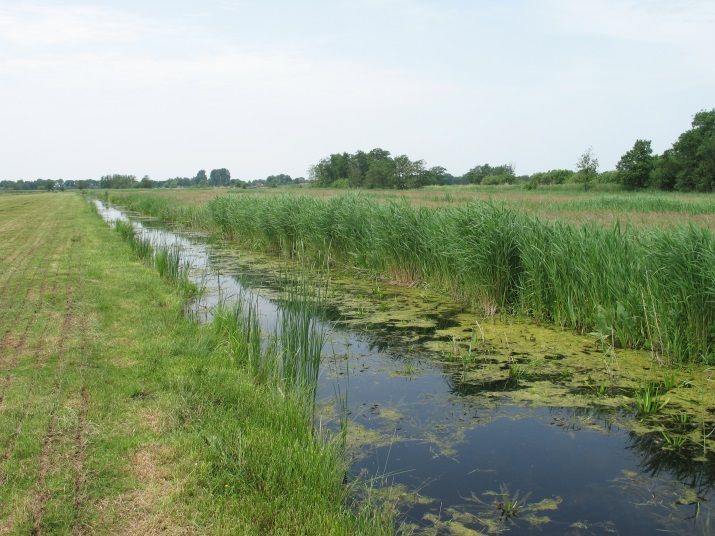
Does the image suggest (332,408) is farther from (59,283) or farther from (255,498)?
(59,283)

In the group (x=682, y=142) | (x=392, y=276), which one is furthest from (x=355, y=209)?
(x=682, y=142)

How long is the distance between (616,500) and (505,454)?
885 millimetres

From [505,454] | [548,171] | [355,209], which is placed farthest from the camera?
[548,171]

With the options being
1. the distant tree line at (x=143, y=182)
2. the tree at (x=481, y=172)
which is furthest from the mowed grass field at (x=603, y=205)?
the distant tree line at (x=143, y=182)

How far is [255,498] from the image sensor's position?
3.26 metres

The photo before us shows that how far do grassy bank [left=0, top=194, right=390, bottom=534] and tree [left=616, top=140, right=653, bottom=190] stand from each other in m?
49.9

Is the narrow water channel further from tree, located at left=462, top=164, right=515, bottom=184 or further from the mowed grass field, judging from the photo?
tree, located at left=462, top=164, right=515, bottom=184

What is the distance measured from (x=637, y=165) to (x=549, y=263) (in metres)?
47.0

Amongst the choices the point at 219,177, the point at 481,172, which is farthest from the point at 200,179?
the point at 481,172

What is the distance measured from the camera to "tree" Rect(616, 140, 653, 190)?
48250 mm

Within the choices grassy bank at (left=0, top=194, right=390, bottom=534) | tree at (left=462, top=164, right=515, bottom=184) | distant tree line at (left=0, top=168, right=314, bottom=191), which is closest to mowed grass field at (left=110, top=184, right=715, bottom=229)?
grassy bank at (left=0, top=194, right=390, bottom=534)

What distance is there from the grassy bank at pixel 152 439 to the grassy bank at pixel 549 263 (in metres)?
1.96

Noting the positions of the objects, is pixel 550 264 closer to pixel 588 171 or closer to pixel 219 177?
pixel 588 171

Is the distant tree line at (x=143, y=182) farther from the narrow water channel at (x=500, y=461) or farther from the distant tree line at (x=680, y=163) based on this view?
the narrow water channel at (x=500, y=461)
